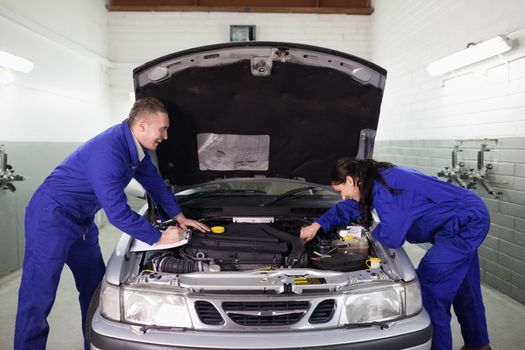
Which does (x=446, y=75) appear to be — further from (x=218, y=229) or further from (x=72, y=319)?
(x=72, y=319)

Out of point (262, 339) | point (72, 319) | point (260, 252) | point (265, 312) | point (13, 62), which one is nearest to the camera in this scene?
point (262, 339)

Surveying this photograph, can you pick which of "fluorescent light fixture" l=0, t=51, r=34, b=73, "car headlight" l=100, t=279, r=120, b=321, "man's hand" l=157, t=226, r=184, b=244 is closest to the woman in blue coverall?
"man's hand" l=157, t=226, r=184, b=244

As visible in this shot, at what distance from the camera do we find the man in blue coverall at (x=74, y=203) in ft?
7.14

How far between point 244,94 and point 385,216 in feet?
3.56

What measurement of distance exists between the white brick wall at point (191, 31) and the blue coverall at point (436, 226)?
225 inches

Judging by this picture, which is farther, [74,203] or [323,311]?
[74,203]

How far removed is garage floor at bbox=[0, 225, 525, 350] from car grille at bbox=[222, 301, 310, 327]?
1.64 metres

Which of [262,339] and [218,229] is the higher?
[218,229]

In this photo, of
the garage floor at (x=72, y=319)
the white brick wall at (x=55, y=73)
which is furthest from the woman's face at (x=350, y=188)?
the white brick wall at (x=55, y=73)

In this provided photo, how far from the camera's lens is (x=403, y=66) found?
20.7 ft

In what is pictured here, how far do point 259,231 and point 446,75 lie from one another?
11.9ft

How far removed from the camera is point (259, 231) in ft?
8.22

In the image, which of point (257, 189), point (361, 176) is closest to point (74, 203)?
point (257, 189)

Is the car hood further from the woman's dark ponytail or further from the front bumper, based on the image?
the front bumper
